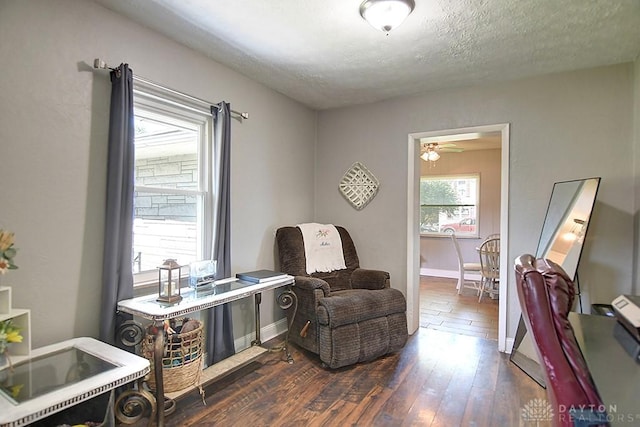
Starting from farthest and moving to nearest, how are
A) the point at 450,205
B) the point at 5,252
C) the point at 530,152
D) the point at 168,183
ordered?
1. the point at 450,205
2. the point at 530,152
3. the point at 168,183
4. the point at 5,252

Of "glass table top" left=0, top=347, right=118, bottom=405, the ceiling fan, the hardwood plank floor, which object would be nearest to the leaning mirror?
the hardwood plank floor

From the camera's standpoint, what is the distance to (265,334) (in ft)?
11.3

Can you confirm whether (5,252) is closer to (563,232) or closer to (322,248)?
(322,248)

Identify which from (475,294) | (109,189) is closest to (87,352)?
(109,189)

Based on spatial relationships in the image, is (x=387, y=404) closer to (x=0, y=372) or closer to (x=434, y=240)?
(x=0, y=372)

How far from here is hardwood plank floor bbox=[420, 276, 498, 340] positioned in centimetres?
383

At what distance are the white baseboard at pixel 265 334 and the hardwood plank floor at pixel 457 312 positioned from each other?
1.58 metres

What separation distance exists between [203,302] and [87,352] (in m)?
0.62

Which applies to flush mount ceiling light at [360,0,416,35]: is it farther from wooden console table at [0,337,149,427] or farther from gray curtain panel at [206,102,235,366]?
wooden console table at [0,337,149,427]

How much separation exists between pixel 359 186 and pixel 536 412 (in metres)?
2.51

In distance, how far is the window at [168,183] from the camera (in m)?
2.41

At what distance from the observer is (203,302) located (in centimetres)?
215

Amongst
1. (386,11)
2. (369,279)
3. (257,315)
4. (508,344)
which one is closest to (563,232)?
(508,344)

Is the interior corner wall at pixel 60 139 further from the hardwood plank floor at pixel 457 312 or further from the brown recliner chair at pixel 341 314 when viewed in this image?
the hardwood plank floor at pixel 457 312
